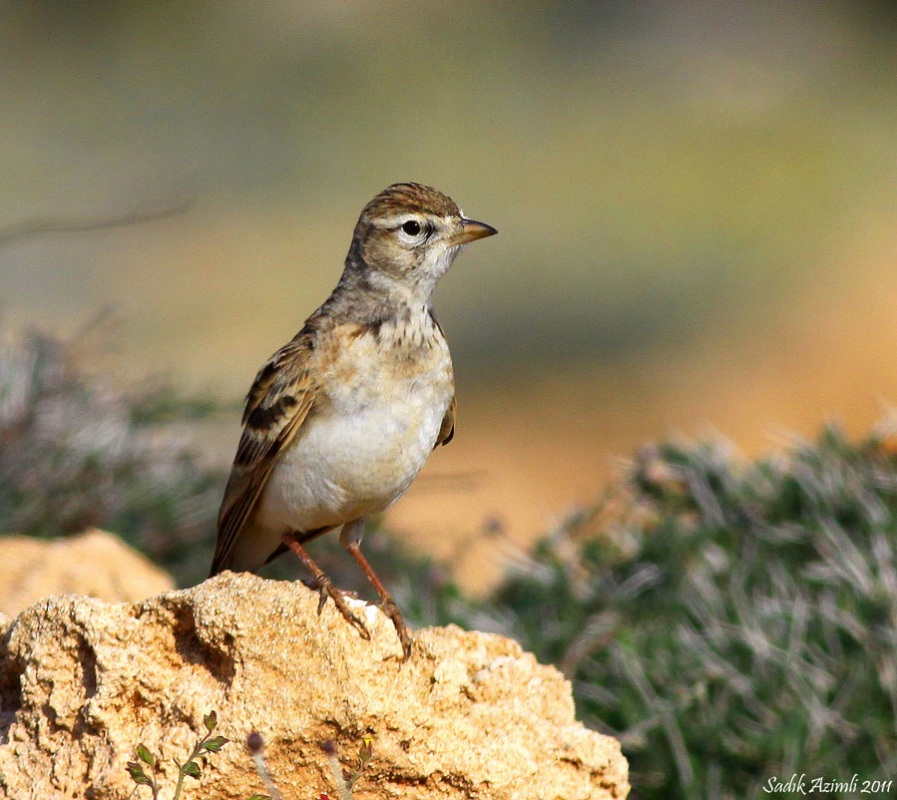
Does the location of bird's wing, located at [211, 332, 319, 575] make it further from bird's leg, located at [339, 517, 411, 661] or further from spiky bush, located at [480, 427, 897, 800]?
spiky bush, located at [480, 427, 897, 800]

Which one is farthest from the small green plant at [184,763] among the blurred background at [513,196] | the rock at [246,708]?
the blurred background at [513,196]

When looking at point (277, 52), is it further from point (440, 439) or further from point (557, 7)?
point (440, 439)

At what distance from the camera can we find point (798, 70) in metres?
32.3

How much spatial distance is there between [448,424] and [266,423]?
0.69 meters

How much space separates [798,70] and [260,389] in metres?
29.2

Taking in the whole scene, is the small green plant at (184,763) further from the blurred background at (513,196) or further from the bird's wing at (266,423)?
the blurred background at (513,196)

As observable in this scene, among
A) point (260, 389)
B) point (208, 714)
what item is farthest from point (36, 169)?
point (208, 714)

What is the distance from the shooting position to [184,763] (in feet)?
12.0

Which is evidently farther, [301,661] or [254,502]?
[254,502]

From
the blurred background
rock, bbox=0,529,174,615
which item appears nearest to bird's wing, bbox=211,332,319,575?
rock, bbox=0,529,174,615

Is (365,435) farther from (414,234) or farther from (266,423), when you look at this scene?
(414,234)

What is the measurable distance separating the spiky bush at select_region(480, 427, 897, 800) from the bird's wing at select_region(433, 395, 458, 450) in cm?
152

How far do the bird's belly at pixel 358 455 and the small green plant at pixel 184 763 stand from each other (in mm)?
1351

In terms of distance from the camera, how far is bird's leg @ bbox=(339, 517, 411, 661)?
4.10m
